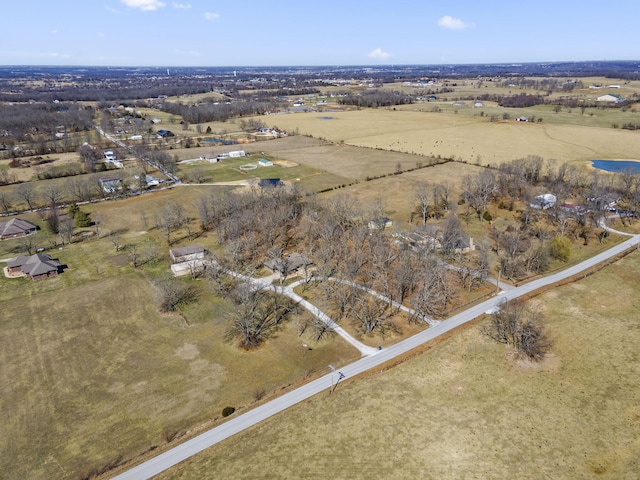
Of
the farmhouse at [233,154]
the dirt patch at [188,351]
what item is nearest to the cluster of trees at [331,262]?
the dirt patch at [188,351]

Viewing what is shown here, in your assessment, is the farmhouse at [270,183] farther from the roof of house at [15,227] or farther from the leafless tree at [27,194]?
the leafless tree at [27,194]

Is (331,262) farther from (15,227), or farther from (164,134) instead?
(164,134)

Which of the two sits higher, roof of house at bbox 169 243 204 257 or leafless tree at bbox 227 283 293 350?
roof of house at bbox 169 243 204 257

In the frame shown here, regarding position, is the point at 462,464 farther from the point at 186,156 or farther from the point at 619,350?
the point at 186,156

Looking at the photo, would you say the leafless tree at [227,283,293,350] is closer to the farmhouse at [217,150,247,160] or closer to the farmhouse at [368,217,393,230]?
the farmhouse at [368,217,393,230]

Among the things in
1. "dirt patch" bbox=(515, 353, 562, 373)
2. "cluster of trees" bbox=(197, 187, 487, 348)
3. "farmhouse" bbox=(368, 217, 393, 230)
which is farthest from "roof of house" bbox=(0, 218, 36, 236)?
"dirt patch" bbox=(515, 353, 562, 373)

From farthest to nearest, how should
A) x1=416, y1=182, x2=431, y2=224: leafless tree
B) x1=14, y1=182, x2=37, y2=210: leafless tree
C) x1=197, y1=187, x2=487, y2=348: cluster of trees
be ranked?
x1=14, y1=182, x2=37, y2=210: leafless tree < x1=416, y1=182, x2=431, y2=224: leafless tree < x1=197, y1=187, x2=487, y2=348: cluster of trees

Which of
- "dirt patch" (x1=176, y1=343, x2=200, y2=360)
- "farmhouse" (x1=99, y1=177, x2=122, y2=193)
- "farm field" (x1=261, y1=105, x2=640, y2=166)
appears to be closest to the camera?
"dirt patch" (x1=176, y1=343, x2=200, y2=360)
